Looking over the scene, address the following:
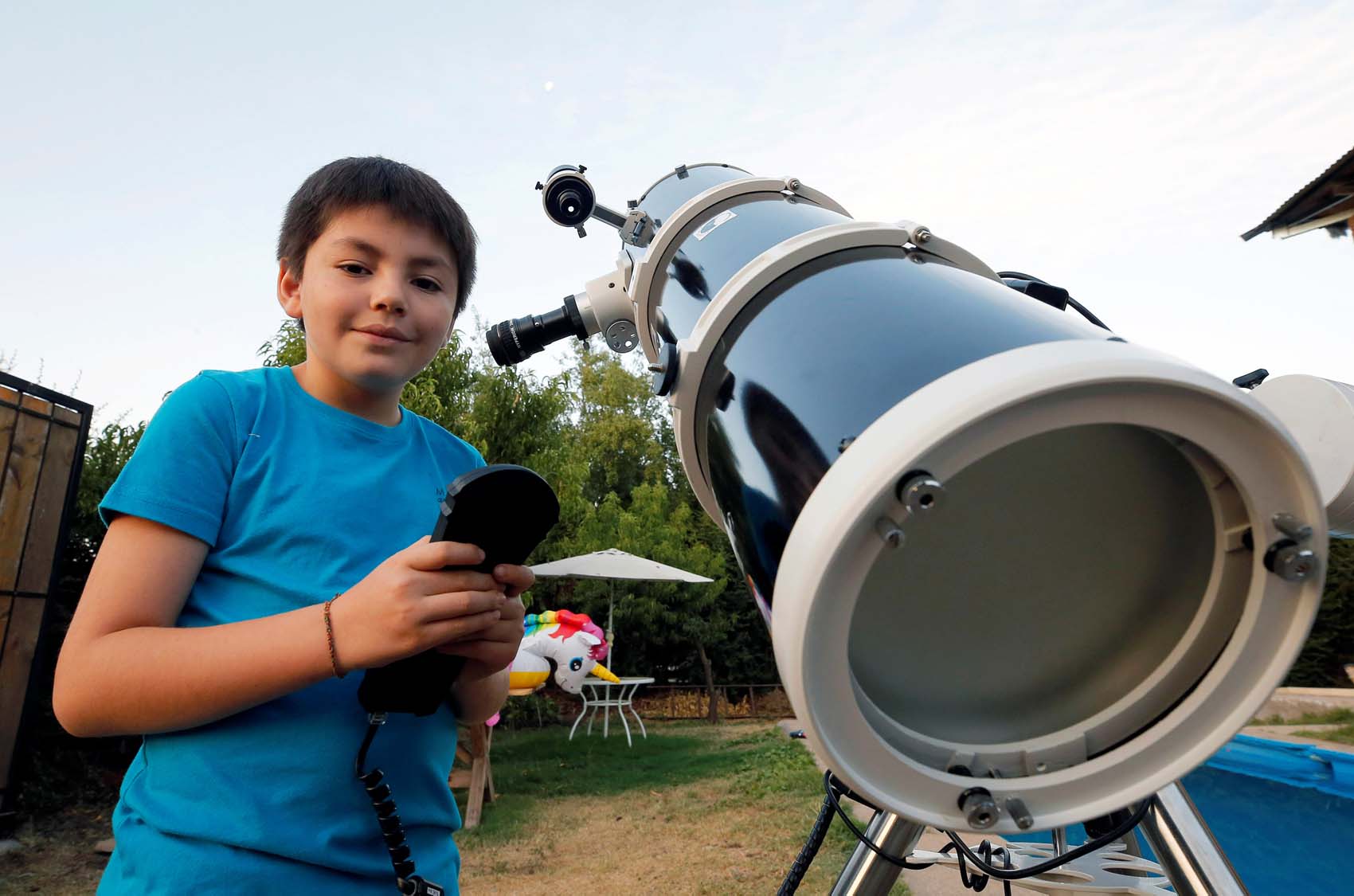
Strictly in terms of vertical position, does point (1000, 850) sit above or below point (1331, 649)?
above

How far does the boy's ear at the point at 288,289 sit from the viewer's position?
1.06 meters

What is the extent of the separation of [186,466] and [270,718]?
259mm

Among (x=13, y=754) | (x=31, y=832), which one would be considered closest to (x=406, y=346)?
(x=13, y=754)

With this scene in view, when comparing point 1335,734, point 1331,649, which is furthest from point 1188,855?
point 1331,649

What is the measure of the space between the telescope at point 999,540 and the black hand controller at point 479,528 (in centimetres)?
17

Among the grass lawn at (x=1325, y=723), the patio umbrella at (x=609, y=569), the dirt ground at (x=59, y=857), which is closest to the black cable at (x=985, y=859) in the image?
the dirt ground at (x=59, y=857)

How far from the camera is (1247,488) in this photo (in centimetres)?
51

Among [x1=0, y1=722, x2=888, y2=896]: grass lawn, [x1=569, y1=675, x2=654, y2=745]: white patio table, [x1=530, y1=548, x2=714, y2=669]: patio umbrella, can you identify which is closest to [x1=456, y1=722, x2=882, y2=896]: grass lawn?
[x1=0, y1=722, x2=888, y2=896]: grass lawn

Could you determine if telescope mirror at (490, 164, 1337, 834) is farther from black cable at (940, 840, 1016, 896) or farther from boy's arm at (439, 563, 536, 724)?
black cable at (940, 840, 1016, 896)

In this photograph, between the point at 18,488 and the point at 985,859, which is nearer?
the point at 985,859

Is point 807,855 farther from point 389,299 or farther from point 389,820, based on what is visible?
point 389,299

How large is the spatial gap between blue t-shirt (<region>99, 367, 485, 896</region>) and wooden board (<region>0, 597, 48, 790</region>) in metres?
4.30

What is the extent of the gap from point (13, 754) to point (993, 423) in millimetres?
5254

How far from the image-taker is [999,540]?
60 centimetres
